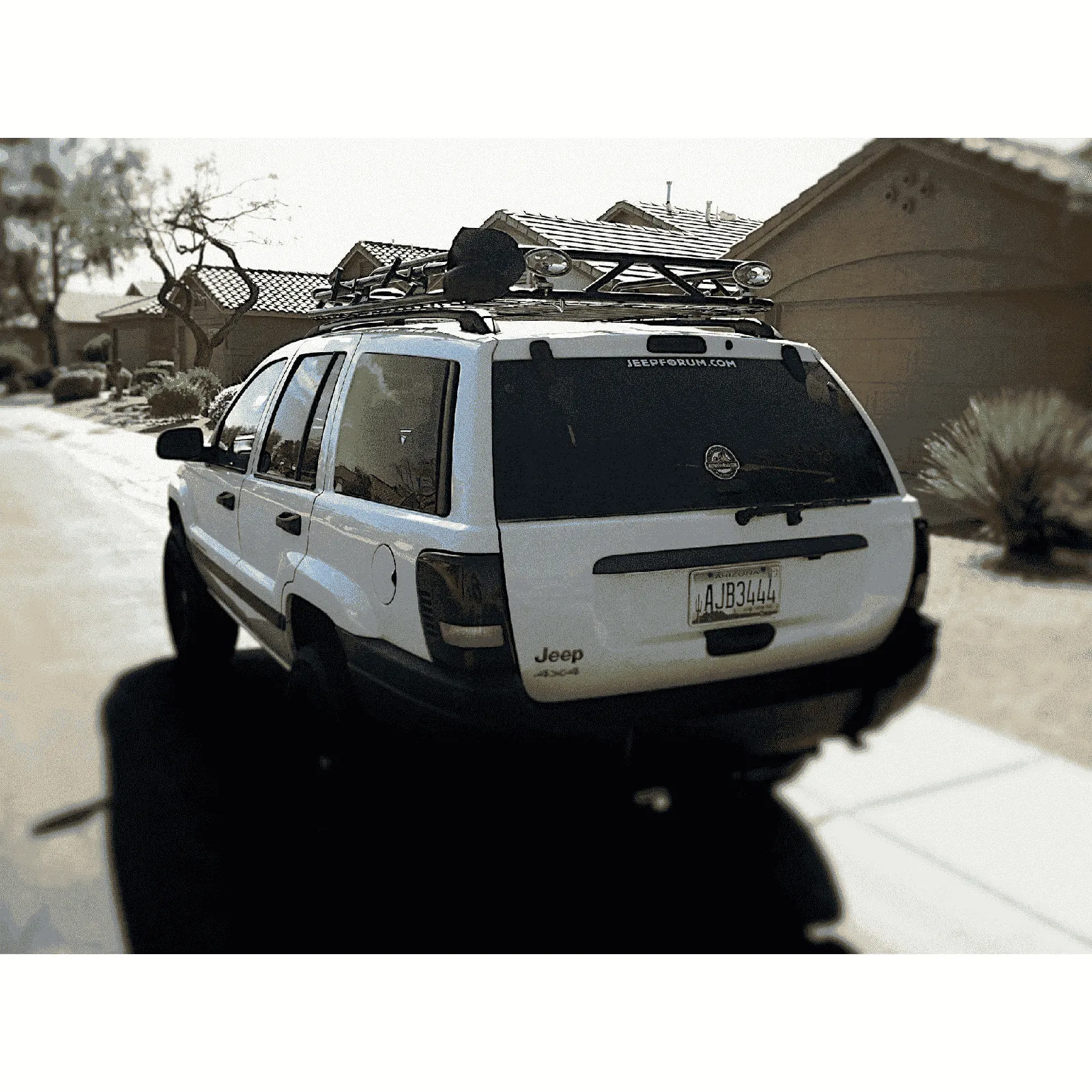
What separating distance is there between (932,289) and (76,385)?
3485 millimetres

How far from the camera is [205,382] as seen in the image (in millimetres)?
4832

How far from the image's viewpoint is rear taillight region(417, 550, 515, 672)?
2.56 m

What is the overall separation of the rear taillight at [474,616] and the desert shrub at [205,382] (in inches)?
104

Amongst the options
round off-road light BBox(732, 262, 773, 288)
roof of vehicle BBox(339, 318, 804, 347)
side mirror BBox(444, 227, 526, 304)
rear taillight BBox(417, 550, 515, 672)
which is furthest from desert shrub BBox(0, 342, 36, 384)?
round off-road light BBox(732, 262, 773, 288)

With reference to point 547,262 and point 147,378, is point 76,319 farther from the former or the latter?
point 547,262

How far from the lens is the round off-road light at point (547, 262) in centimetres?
354

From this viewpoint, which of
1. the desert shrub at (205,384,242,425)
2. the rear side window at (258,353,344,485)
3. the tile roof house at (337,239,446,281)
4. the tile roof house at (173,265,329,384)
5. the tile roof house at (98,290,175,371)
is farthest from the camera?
the desert shrub at (205,384,242,425)

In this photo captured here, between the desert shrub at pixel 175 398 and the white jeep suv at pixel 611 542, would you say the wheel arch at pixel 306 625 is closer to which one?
the white jeep suv at pixel 611 542

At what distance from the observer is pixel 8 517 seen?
432cm

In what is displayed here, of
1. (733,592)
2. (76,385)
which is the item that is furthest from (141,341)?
(733,592)

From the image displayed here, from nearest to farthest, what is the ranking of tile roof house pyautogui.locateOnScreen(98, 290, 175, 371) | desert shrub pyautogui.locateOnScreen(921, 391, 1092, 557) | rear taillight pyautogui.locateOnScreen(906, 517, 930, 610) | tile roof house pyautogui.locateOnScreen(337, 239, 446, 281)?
rear taillight pyautogui.locateOnScreen(906, 517, 930, 610), desert shrub pyautogui.locateOnScreen(921, 391, 1092, 557), tile roof house pyautogui.locateOnScreen(337, 239, 446, 281), tile roof house pyautogui.locateOnScreen(98, 290, 175, 371)

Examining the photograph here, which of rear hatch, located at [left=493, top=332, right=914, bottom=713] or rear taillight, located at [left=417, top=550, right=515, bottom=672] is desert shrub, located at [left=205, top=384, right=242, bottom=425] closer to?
rear hatch, located at [left=493, top=332, right=914, bottom=713]

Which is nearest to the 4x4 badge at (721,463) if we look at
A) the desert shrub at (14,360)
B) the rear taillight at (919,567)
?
the rear taillight at (919,567)

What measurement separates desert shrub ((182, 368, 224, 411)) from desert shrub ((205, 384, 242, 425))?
2 cm
